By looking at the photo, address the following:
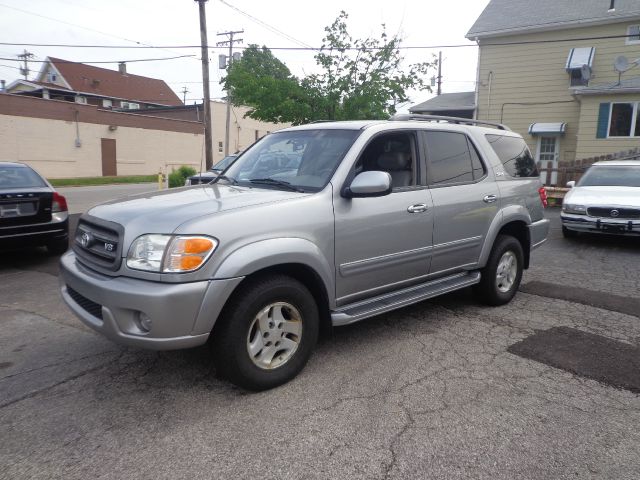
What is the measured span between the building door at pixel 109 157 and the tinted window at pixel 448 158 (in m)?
33.0

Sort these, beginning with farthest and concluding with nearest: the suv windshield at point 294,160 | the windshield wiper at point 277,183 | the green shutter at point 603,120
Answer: the green shutter at point 603,120, the suv windshield at point 294,160, the windshield wiper at point 277,183

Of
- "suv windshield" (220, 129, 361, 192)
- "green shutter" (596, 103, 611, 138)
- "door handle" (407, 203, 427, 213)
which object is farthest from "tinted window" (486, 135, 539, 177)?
"green shutter" (596, 103, 611, 138)

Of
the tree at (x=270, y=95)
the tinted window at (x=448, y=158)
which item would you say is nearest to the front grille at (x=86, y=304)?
the tinted window at (x=448, y=158)

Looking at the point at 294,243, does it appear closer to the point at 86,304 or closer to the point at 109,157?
the point at 86,304

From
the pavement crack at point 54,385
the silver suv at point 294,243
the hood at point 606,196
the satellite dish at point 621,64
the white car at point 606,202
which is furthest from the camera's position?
the satellite dish at point 621,64

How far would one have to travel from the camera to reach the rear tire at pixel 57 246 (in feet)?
24.2

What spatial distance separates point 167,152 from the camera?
38.6 metres

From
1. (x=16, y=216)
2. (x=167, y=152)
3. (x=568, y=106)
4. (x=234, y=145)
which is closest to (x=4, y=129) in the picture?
(x=167, y=152)

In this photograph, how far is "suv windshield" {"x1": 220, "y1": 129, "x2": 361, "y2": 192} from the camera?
3.86 m

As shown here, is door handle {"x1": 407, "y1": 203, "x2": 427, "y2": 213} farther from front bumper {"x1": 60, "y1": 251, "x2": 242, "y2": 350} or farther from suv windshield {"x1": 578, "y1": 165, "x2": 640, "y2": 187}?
suv windshield {"x1": 578, "y1": 165, "x2": 640, "y2": 187}

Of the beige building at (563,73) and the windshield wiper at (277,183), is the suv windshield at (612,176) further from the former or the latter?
A: the beige building at (563,73)

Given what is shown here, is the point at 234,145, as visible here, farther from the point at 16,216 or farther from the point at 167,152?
the point at 16,216

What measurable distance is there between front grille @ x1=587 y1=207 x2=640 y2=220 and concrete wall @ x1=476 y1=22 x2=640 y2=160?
11.1 meters

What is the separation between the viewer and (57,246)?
756 centimetres
